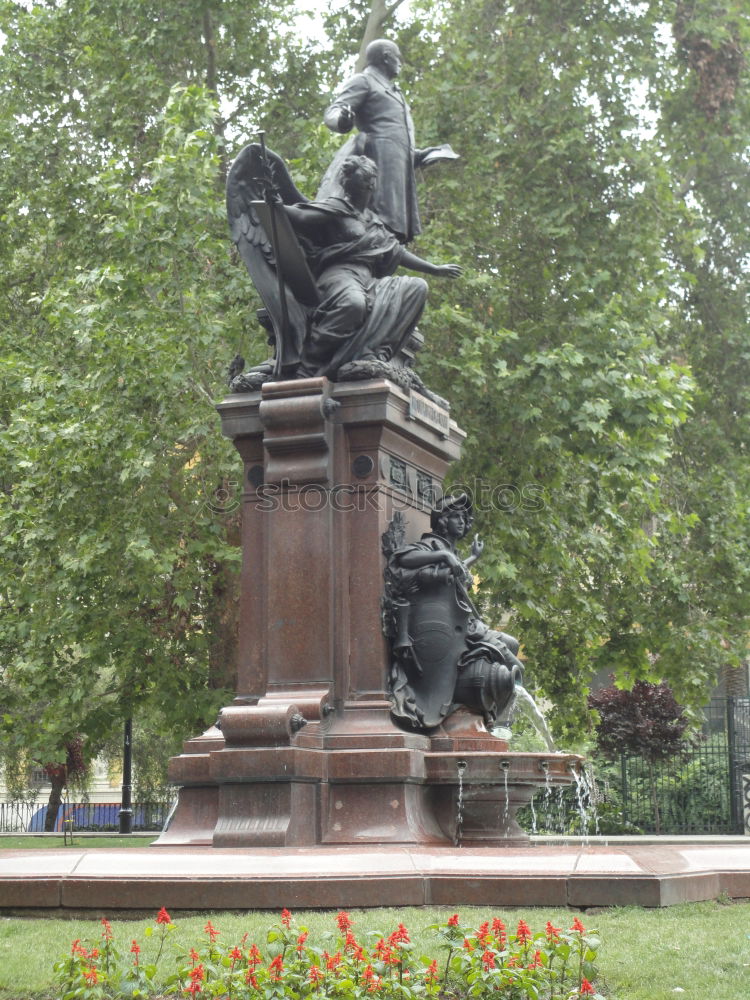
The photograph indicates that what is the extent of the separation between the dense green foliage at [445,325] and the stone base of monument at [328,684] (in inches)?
278

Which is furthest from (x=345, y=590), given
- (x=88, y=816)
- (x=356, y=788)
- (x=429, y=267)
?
(x=88, y=816)

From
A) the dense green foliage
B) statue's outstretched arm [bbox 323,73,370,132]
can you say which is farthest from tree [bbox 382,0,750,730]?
statue's outstretched arm [bbox 323,73,370,132]

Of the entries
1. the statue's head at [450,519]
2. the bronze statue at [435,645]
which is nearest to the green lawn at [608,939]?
the bronze statue at [435,645]

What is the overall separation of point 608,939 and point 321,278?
5.65 meters

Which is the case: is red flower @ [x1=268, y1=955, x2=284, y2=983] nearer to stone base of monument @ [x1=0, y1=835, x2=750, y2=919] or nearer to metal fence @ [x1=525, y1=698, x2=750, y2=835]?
stone base of monument @ [x1=0, y1=835, x2=750, y2=919]

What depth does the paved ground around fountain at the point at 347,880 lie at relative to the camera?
20.1ft

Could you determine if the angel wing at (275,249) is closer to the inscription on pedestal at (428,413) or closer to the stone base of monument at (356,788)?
the inscription on pedestal at (428,413)

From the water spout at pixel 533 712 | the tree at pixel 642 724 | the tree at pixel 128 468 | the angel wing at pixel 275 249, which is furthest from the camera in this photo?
the tree at pixel 642 724

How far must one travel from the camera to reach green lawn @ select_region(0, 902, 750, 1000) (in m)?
4.73

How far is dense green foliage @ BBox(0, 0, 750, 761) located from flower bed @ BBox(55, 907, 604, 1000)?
37.7 ft

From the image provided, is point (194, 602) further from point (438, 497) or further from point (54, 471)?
point (438, 497)

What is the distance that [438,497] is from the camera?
10.1 meters

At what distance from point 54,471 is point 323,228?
8109mm

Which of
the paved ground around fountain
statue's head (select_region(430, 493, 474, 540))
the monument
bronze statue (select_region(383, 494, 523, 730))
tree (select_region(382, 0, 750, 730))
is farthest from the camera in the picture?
tree (select_region(382, 0, 750, 730))
